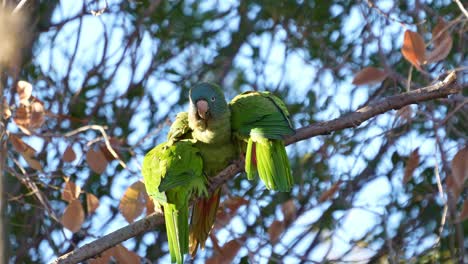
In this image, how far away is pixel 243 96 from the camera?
11.1 ft

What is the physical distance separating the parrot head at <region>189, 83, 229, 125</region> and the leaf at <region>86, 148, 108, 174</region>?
0.39 meters

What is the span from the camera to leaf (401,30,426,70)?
3180 mm

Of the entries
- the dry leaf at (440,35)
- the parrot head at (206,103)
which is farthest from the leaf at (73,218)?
A: the dry leaf at (440,35)

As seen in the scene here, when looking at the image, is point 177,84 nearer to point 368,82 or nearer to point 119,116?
point 119,116

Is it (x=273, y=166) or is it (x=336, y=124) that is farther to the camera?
(x=273, y=166)

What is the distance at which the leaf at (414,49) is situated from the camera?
3.18m

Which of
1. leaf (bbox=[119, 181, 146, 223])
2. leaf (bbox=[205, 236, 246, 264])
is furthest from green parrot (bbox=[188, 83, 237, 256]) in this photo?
leaf (bbox=[119, 181, 146, 223])

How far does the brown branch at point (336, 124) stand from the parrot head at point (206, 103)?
43cm

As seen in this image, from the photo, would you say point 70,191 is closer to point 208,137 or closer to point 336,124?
point 208,137

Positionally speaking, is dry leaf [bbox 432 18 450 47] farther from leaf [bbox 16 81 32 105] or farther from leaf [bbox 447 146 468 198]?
leaf [bbox 16 81 32 105]

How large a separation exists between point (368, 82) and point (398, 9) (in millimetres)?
1537

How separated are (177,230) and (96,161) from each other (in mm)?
585

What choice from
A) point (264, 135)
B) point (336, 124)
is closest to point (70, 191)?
point (264, 135)

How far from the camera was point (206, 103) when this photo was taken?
3219 millimetres
